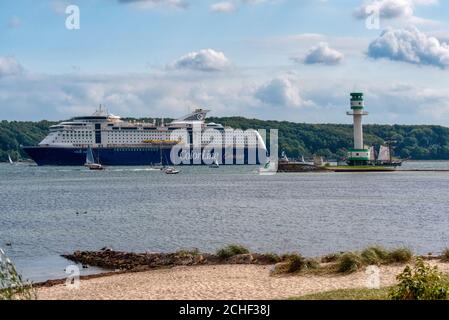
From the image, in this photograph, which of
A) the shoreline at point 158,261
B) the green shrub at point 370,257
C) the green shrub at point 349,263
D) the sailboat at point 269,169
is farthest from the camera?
the sailboat at point 269,169

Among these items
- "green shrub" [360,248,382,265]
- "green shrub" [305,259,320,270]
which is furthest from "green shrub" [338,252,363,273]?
"green shrub" [305,259,320,270]

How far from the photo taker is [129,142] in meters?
112

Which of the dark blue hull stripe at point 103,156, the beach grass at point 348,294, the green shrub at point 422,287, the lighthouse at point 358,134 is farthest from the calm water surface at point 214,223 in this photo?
the dark blue hull stripe at point 103,156

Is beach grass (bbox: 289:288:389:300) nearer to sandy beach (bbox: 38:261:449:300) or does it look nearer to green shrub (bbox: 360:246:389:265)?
sandy beach (bbox: 38:261:449:300)

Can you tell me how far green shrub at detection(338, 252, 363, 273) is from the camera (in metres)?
15.5

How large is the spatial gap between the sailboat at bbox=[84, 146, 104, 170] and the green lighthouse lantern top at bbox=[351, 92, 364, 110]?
37.7 m

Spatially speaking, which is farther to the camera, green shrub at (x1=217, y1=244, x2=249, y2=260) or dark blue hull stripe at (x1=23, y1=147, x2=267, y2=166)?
dark blue hull stripe at (x1=23, y1=147, x2=267, y2=166)

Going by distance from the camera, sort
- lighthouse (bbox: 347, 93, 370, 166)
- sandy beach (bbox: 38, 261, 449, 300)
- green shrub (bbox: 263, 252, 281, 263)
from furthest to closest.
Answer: lighthouse (bbox: 347, 93, 370, 166)
green shrub (bbox: 263, 252, 281, 263)
sandy beach (bbox: 38, 261, 449, 300)

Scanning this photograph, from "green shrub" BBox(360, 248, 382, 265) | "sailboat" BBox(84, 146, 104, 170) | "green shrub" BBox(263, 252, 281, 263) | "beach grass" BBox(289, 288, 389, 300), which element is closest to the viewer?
"beach grass" BBox(289, 288, 389, 300)

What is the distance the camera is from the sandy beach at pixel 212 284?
1332cm

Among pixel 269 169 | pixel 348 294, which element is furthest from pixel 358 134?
pixel 348 294

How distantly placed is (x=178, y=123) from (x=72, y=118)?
17.4 metres

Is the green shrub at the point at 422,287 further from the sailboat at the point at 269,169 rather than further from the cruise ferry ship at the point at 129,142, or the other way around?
the cruise ferry ship at the point at 129,142
